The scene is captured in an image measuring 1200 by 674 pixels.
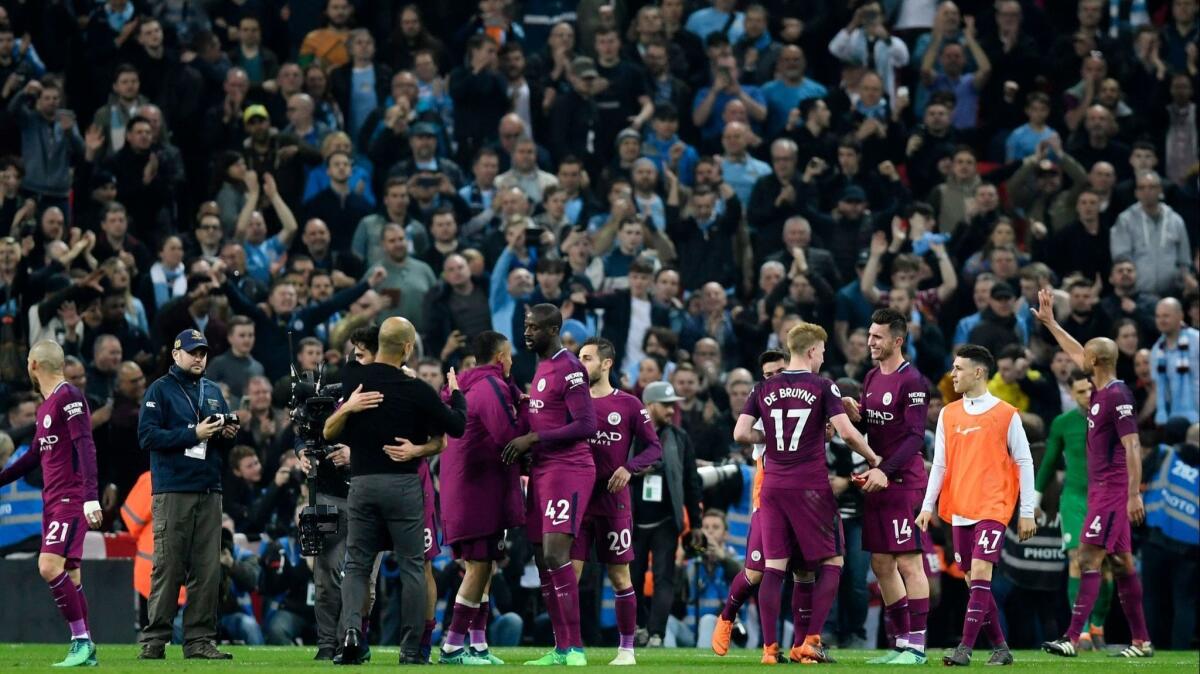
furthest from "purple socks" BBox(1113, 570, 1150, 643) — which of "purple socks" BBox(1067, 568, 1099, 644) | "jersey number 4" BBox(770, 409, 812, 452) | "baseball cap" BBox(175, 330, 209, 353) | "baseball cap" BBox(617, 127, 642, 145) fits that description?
"baseball cap" BBox(617, 127, 642, 145)

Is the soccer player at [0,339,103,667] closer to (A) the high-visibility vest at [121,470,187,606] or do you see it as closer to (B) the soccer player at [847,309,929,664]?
(A) the high-visibility vest at [121,470,187,606]

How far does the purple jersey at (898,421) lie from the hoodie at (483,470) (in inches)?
105

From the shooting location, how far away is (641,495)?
1909 cm

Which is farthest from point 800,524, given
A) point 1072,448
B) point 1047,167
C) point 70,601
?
point 1047,167

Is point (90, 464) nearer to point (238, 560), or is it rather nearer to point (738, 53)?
point (238, 560)

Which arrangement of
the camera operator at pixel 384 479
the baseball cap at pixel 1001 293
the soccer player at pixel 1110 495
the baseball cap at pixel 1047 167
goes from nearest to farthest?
the camera operator at pixel 384 479 < the soccer player at pixel 1110 495 < the baseball cap at pixel 1001 293 < the baseball cap at pixel 1047 167

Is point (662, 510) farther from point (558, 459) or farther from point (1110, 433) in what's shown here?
point (558, 459)

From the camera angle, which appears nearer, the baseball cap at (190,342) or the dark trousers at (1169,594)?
the baseball cap at (190,342)

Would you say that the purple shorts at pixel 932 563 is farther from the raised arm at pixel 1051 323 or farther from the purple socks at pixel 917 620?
the purple socks at pixel 917 620

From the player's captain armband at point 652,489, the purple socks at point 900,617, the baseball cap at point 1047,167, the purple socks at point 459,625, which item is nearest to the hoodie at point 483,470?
the purple socks at point 459,625

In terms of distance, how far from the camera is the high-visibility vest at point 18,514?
18953 millimetres

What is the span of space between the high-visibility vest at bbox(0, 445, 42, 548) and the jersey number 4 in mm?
8042

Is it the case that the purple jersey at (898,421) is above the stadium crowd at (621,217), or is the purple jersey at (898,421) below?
below

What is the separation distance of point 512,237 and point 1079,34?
10.3 meters
